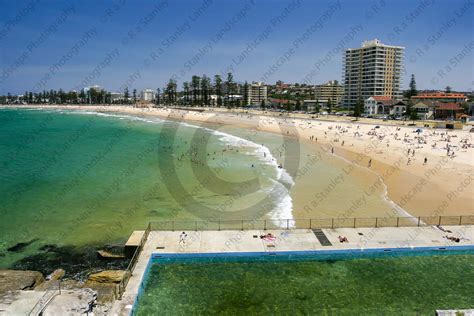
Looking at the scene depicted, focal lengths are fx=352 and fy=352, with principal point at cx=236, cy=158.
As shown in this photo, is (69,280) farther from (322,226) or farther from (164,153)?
(164,153)

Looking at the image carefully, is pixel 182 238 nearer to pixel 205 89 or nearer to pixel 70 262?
pixel 70 262

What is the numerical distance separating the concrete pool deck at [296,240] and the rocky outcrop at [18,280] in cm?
478

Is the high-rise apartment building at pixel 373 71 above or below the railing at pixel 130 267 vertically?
above

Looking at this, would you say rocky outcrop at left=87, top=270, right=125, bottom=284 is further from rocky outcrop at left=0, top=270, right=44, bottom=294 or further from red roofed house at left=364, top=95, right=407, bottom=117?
red roofed house at left=364, top=95, right=407, bottom=117

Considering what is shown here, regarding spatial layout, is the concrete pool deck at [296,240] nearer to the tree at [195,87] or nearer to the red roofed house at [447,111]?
the red roofed house at [447,111]

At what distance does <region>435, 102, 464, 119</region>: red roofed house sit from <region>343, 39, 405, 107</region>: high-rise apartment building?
137 ft

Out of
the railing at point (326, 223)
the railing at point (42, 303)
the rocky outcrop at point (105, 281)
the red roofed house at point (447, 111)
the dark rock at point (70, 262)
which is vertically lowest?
the dark rock at point (70, 262)

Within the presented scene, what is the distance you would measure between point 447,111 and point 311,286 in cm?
11098

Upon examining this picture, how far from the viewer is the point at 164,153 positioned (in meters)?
58.4

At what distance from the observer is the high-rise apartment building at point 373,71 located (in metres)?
151

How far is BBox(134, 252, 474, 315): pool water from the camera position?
14.9 metres

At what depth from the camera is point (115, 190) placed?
114 ft

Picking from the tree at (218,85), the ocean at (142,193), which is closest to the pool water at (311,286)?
the ocean at (142,193)

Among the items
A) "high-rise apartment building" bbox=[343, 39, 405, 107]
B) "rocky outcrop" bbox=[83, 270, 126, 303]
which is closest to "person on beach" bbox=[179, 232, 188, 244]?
"rocky outcrop" bbox=[83, 270, 126, 303]
